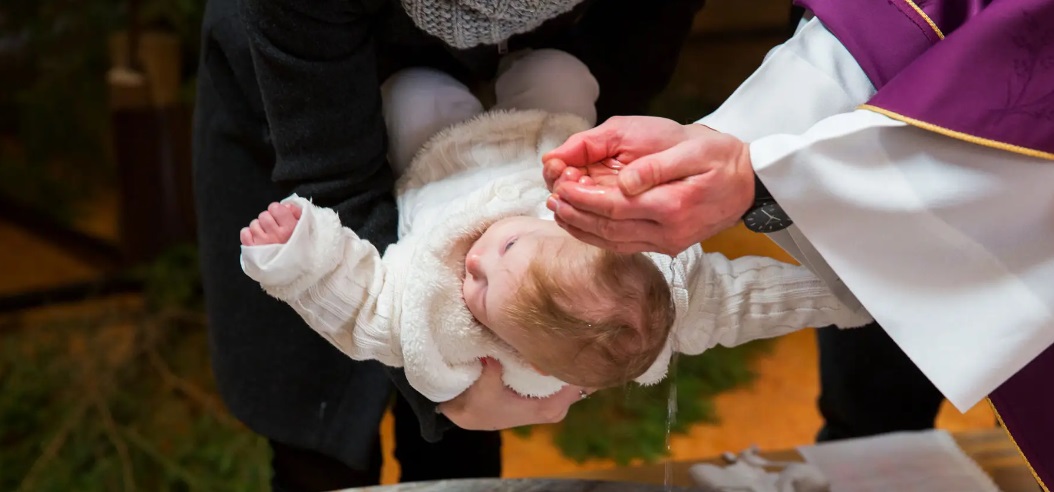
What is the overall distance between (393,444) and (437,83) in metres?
0.56

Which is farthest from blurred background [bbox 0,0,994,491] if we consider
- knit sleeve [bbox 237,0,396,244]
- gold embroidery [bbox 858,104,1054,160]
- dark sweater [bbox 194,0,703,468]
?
gold embroidery [bbox 858,104,1054,160]

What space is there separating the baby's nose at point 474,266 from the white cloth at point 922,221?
269mm

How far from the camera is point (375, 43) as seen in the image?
3.24 ft

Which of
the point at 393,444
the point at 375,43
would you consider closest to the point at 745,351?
the point at 393,444

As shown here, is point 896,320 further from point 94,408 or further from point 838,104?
point 94,408

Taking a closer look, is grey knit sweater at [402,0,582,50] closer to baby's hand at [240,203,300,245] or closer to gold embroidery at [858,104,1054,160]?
baby's hand at [240,203,300,245]

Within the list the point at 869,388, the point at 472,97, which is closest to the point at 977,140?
the point at 472,97

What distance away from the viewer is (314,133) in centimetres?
94

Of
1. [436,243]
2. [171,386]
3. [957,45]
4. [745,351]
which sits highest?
[957,45]

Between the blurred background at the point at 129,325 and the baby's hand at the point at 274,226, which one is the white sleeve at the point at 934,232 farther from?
the blurred background at the point at 129,325

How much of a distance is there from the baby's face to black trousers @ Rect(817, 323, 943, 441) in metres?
0.58

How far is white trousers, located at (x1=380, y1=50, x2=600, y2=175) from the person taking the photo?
1.02 metres

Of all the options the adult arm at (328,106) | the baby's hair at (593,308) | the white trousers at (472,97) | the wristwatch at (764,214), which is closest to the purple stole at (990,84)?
the wristwatch at (764,214)

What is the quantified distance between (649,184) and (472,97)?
1.35 feet
